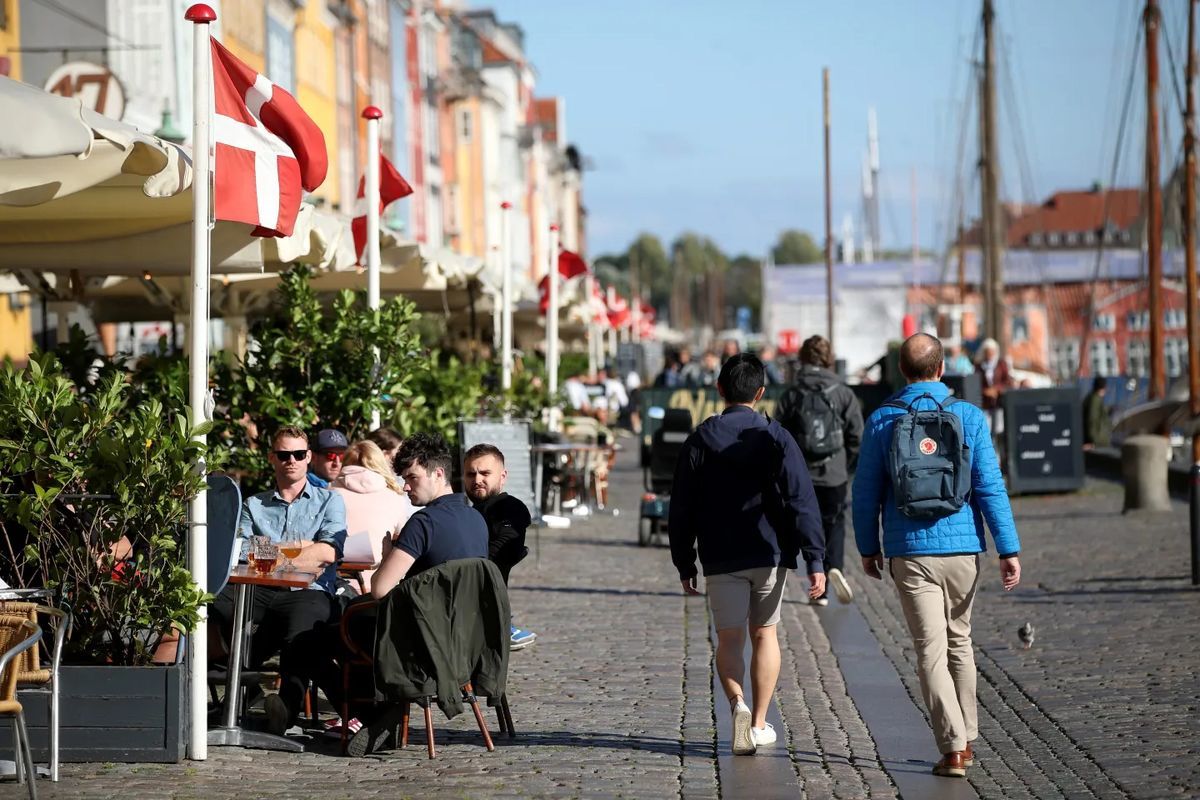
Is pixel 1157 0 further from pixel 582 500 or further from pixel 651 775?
pixel 651 775

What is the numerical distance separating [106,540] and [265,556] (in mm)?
830

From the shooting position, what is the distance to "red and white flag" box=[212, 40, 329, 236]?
817 centimetres

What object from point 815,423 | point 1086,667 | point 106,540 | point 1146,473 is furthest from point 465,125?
point 106,540

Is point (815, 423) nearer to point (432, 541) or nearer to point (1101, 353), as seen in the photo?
point (432, 541)

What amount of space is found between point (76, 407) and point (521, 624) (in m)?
5.15

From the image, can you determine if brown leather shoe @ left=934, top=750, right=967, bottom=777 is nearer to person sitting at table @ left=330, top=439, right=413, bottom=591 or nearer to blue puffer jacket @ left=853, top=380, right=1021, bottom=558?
blue puffer jacket @ left=853, top=380, right=1021, bottom=558

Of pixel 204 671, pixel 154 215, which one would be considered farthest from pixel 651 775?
pixel 154 215

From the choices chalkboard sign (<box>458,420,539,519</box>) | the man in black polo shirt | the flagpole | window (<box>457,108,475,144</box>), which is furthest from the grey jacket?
window (<box>457,108,475,144</box>)

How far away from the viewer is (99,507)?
775 cm

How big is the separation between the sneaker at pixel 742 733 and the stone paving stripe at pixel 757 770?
0.03 meters

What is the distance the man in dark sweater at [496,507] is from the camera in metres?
8.89

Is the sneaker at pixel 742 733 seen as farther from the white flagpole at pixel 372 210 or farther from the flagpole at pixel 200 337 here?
the white flagpole at pixel 372 210

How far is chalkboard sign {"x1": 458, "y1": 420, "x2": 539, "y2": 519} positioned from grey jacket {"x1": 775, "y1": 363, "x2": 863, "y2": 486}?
289cm

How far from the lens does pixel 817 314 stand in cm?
7819
